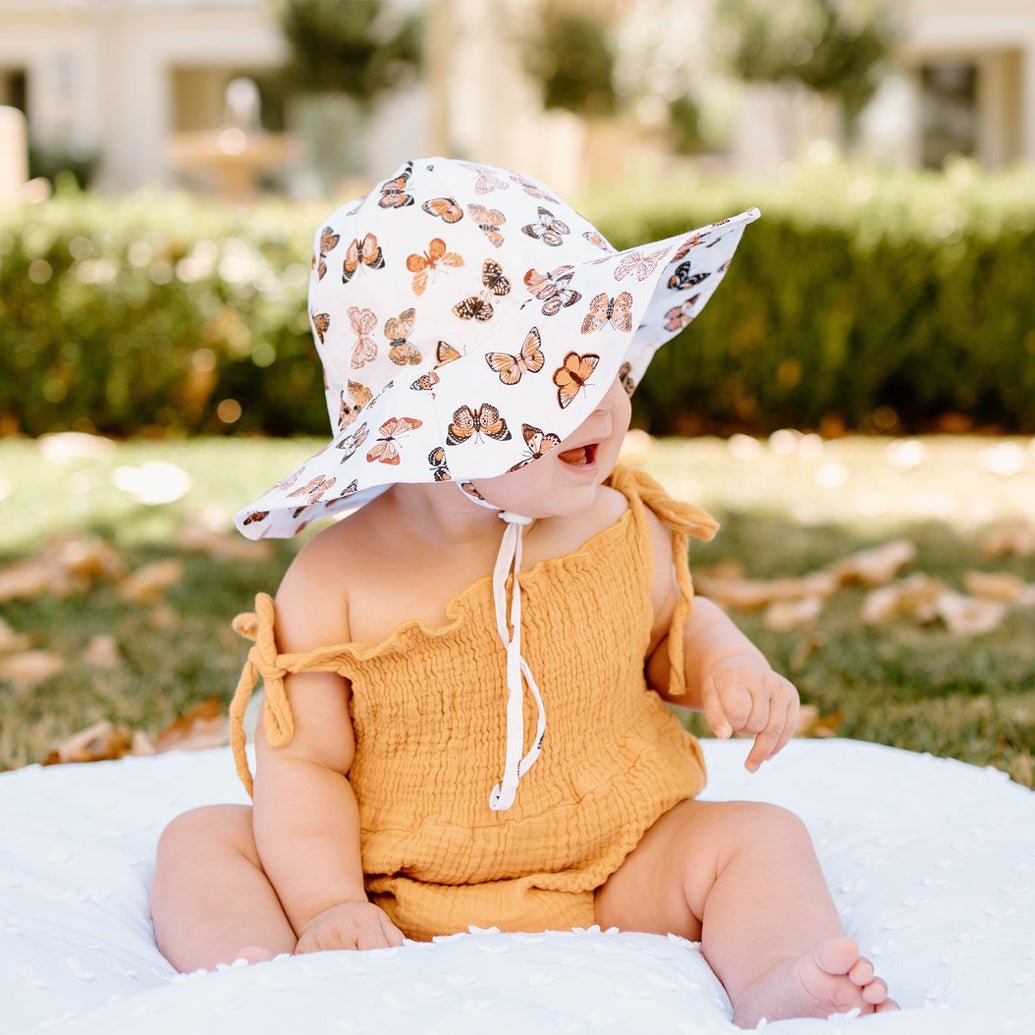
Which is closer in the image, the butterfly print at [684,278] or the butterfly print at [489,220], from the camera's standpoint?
the butterfly print at [489,220]

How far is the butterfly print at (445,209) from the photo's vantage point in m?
1.73

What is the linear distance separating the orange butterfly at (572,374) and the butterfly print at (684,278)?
337mm

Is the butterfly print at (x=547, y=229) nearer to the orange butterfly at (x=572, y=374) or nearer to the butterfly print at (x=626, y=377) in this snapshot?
the orange butterfly at (x=572, y=374)

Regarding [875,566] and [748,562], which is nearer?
[875,566]

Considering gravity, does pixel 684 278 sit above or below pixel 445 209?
below

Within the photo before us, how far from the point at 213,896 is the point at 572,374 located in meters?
0.80

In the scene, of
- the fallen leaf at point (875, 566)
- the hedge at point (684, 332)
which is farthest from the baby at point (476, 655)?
the hedge at point (684, 332)

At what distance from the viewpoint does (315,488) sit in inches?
65.8

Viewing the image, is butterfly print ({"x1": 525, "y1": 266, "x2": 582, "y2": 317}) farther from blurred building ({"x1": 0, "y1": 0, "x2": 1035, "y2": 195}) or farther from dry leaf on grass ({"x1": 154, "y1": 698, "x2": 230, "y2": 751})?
blurred building ({"x1": 0, "y1": 0, "x2": 1035, "y2": 195})

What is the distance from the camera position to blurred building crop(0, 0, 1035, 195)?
21328mm

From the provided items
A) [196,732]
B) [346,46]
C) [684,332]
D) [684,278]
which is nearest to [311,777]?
[684,278]

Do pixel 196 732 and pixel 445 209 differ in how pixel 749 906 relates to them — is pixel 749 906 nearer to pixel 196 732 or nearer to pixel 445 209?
pixel 445 209

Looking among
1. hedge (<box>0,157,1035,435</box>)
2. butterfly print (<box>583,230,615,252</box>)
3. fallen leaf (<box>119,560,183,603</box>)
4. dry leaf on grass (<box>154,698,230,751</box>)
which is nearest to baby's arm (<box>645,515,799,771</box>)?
butterfly print (<box>583,230,615,252</box>)

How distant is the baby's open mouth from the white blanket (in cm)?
57
